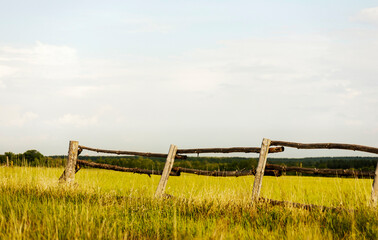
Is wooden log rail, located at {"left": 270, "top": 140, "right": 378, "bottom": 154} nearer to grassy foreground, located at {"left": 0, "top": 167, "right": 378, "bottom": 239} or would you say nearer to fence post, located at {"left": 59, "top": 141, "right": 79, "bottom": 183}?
grassy foreground, located at {"left": 0, "top": 167, "right": 378, "bottom": 239}

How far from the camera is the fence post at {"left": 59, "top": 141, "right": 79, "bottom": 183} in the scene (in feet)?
34.0

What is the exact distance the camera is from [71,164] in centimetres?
1053

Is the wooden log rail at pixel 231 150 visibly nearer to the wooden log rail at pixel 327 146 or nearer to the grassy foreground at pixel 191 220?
the wooden log rail at pixel 327 146

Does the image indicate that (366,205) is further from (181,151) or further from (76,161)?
(76,161)

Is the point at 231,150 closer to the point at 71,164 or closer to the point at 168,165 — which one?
the point at 168,165

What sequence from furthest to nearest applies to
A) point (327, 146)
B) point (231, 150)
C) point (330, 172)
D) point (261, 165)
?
point (231, 150), point (261, 165), point (327, 146), point (330, 172)

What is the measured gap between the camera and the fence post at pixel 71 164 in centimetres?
1038

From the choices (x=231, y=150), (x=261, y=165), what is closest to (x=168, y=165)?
(x=231, y=150)

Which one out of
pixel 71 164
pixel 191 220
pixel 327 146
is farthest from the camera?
pixel 71 164

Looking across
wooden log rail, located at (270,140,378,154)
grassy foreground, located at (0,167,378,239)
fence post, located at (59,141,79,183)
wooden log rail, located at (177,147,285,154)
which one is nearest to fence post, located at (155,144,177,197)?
wooden log rail, located at (177,147,285,154)

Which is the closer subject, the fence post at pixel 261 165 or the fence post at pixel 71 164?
the fence post at pixel 261 165

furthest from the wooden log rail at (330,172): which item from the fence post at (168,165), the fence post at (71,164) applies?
the fence post at (71,164)

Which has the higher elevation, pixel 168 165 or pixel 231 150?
pixel 231 150

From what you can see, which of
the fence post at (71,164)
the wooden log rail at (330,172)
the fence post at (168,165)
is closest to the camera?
the wooden log rail at (330,172)
